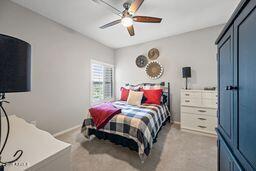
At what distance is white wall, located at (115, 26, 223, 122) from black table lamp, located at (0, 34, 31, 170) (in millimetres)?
3539

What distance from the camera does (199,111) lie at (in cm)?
291

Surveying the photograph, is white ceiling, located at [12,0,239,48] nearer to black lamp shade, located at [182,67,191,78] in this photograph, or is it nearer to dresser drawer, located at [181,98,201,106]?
black lamp shade, located at [182,67,191,78]

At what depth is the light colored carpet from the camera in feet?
5.76

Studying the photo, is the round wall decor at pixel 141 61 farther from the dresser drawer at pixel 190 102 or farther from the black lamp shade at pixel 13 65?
the black lamp shade at pixel 13 65

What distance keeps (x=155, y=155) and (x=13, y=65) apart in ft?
7.11

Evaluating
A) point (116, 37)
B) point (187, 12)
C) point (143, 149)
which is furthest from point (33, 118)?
point (187, 12)

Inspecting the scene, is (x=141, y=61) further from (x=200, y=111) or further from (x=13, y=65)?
(x=13, y=65)

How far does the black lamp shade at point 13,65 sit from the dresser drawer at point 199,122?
321cm

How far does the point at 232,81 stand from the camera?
2.85 feet

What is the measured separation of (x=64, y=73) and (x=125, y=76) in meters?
2.16

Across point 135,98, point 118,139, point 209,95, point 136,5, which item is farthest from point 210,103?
point 136,5

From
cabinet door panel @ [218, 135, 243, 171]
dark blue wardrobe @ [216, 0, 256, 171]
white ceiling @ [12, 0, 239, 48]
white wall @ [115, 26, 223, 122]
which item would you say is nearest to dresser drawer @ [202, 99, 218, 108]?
white wall @ [115, 26, 223, 122]

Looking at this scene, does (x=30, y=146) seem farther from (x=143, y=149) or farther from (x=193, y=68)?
(x=193, y=68)

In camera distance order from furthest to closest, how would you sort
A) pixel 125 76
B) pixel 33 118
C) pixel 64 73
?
pixel 125 76 < pixel 64 73 < pixel 33 118
